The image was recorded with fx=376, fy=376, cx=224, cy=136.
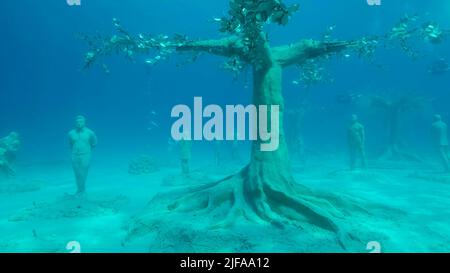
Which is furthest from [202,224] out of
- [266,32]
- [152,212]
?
[266,32]

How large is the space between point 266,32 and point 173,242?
15.7 ft

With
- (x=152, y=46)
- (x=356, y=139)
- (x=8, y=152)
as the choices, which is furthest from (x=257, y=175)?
(x=8, y=152)

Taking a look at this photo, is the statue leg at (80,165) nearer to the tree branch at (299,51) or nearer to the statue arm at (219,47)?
the statue arm at (219,47)

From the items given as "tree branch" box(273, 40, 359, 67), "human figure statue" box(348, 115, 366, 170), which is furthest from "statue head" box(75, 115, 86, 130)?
"human figure statue" box(348, 115, 366, 170)

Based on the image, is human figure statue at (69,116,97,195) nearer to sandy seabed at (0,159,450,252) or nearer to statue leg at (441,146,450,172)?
sandy seabed at (0,159,450,252)

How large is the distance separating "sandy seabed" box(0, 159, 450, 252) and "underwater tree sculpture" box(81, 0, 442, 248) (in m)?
0.50

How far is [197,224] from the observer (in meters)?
8.25

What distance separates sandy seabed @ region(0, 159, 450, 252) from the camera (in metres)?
7.35

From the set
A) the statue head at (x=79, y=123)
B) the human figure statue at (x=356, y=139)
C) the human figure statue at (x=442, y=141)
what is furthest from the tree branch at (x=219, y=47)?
the human figure statue at (x=442, y=141)

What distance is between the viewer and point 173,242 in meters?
7.50
